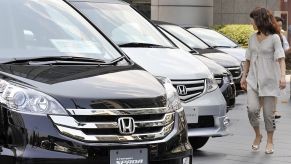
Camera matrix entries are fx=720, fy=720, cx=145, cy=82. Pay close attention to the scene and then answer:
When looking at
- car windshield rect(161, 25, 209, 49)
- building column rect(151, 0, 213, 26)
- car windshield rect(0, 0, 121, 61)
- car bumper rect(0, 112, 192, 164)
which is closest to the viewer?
car bumper rect(0, 112, 192, 164)

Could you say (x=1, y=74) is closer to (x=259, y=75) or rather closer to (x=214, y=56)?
(x=259, y=75)

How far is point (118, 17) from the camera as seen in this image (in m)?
9.41

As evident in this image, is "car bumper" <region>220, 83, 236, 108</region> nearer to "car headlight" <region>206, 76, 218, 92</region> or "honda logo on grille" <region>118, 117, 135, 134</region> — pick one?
"car headlight" <region>206, 76, 218, 92</region>

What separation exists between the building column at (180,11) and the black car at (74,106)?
67.9 ft

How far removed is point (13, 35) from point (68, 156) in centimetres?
152

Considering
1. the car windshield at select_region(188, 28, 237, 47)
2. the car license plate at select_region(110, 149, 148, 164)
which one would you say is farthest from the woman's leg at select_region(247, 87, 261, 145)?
the car windshield at select_region(188, 28, 237, 47)

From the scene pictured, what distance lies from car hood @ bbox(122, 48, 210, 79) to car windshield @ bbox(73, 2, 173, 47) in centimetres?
39

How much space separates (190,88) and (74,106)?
11.5ft

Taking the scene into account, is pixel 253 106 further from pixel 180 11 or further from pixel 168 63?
pixel 180 11

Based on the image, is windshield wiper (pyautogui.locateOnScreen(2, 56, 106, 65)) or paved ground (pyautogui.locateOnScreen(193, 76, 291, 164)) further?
paved ground (pyautogui.locateOnScreen(193, 76, 291, 164))

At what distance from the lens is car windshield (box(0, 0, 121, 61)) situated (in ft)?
19.1

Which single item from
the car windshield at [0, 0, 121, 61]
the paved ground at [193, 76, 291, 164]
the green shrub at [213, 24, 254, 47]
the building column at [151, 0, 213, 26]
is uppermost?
A: the building column at [151, 0, 213, 26]

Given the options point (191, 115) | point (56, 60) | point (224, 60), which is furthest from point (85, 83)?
point (224, 60)

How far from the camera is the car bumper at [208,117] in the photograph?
8062 mm
